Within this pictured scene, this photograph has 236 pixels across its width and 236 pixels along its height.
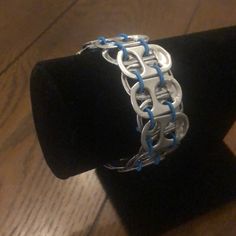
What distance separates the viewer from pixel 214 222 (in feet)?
1.50

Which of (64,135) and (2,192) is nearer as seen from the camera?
(64,135)

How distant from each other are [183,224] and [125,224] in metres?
0.07

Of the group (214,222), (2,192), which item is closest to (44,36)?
(2,192)

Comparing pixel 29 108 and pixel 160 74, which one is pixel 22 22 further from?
pixel 160 74

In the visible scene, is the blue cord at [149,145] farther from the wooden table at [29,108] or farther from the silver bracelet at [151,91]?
the wooden table at [29,108]

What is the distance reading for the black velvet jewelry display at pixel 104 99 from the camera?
322 millimetres

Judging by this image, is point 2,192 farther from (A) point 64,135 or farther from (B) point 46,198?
(A) point 64,135

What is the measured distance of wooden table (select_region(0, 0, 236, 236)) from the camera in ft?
1.48

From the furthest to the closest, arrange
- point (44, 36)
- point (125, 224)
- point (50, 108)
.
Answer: point (44, 36)
point (125, 224)
point (50, 108)

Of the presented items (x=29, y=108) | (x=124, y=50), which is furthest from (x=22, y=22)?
(x=124, y=50)

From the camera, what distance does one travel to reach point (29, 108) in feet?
1.78

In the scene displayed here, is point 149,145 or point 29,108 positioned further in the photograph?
point 29,108

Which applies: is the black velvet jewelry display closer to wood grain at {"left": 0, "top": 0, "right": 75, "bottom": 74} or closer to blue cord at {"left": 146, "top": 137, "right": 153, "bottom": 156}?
blue cord at {"left": 146, "top": 137, "right": 153, "bottom": 156}

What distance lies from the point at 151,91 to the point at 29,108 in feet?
0.88
